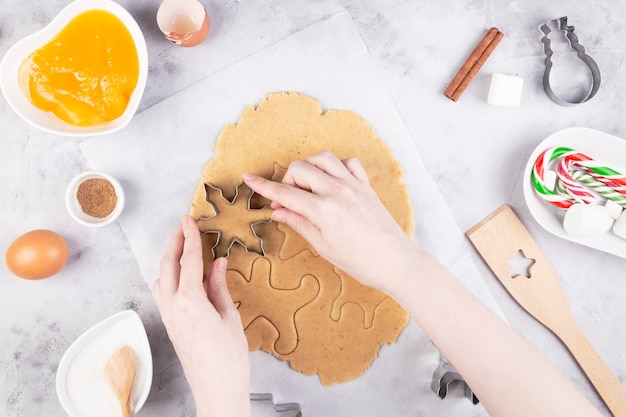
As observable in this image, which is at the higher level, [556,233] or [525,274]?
[556,233]

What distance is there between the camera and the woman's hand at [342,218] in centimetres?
124

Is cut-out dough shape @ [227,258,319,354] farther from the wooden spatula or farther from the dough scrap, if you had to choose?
the wooden spatula

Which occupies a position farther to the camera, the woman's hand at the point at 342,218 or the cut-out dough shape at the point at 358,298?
the cut-out dough shape at the point at 358,298

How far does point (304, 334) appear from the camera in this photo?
149 cm

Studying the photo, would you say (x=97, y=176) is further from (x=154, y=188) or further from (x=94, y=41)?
(x=94, y=41)

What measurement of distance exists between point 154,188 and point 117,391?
529 mm

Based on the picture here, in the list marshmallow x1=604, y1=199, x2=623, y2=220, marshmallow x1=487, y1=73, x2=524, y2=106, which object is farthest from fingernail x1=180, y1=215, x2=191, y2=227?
marshmallow x1=604, y1=199, x2=623, y2=220

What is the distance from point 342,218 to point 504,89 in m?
0.64

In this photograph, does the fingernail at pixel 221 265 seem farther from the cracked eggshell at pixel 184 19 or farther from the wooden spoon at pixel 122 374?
the cracked eggshell at pixel 184 19

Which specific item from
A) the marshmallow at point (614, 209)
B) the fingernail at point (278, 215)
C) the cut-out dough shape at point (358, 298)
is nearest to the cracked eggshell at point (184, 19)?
the fingernail at point (278, 215)

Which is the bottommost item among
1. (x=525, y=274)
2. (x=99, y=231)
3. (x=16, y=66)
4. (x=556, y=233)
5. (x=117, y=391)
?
(x=117, y=391)

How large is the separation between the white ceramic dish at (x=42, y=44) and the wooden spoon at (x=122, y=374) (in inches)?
22.4

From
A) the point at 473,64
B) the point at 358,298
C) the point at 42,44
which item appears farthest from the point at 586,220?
the point at 42,44

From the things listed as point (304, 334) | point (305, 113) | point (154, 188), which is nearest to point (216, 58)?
point (305, 113)
